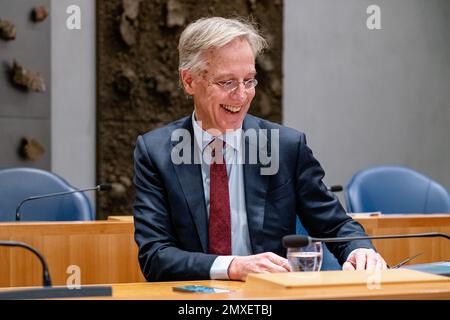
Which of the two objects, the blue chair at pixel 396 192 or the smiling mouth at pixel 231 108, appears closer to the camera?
the smiling mouth at pixel 231 108

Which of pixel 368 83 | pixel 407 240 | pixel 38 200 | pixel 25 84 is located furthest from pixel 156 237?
pixel 368 83

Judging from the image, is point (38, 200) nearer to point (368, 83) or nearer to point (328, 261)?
point (328, 261)

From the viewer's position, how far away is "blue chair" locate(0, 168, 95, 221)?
3.88 metres

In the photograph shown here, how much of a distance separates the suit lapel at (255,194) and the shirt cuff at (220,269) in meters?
0.29

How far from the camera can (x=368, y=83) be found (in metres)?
6.13

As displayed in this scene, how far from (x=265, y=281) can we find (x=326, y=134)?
4364 mm

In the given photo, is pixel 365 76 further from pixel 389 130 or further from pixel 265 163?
pixel 265 163

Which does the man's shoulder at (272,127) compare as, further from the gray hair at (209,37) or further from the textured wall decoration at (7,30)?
the textured wall decoration at (7,30)

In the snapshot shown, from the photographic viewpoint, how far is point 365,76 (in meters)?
6.11

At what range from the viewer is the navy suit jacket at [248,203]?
2461 mm

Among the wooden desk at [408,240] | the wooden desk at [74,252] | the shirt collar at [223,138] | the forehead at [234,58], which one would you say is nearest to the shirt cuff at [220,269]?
the shirt collar at [223,138]

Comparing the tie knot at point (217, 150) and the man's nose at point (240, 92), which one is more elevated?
the man's nose at point (240, 92)

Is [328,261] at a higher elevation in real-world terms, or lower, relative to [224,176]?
lower

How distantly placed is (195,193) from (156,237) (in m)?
0.18
